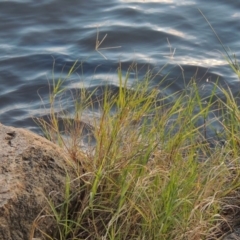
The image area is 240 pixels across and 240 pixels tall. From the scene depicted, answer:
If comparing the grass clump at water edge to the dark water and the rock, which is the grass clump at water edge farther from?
the dark water

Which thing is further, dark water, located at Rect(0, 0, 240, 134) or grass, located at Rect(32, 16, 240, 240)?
dark water, located at Rect(0, 0, 240, 134)

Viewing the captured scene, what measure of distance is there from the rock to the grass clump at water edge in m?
0.08

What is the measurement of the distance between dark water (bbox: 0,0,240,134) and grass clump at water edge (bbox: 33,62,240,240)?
1.83m

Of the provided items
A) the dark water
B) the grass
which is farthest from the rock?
the dark water

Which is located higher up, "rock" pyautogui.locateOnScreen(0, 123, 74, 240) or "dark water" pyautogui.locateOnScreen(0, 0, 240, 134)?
"rock" pyautogui.locateOnScreen(0, 123, 74, 240)

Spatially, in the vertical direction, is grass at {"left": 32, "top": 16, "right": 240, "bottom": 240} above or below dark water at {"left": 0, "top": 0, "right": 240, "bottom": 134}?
above

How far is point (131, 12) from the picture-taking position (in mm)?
7031

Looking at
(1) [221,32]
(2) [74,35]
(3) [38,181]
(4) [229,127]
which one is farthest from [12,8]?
(3) [38,181]

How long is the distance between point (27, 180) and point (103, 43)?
11.8 feet

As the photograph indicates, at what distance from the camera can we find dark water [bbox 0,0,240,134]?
5.69 metres

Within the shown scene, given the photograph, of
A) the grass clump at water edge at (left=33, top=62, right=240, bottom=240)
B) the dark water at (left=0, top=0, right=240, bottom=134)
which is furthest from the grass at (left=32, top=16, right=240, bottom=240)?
the dark water at (left=0, top=0, right=240, bottom=134)

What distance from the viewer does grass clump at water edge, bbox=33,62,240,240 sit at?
291cm

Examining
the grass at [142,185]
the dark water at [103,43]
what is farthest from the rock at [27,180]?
the dark water at [103,43]

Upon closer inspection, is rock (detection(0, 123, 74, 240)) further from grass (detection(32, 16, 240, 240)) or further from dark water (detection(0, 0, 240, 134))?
dark water (detection(0, 0, 240, 134))
